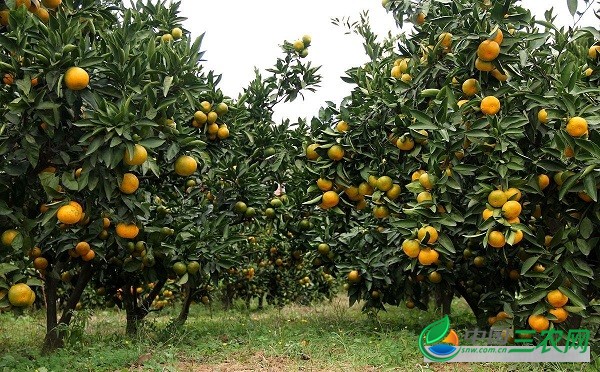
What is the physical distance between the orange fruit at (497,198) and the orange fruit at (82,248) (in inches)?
100

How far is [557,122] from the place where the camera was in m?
3.11

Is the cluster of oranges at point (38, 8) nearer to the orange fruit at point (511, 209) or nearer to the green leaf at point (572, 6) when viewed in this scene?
the orange fruit at point (511, 209)

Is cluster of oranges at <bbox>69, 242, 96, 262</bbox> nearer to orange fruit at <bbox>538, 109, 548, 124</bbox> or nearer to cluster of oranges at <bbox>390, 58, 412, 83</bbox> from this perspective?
cluster of oranges at <bbox>390, 58, 412, 83</bbox>

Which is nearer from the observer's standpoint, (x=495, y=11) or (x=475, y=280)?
(x=495, y=11)

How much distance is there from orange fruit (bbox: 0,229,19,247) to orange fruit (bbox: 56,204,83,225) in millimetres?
218

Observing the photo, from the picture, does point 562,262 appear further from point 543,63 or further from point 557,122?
point 543,63

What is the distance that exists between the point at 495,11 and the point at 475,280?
2.32 metres

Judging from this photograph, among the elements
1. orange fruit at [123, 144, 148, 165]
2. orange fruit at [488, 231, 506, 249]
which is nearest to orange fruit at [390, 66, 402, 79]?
orange fruit at [488, 231, 506, 249]

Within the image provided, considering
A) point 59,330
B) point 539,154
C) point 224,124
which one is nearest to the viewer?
point 539,154

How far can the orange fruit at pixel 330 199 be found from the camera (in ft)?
12.7

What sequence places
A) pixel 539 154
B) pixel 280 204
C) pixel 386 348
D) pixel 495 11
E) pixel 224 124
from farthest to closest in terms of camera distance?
pixel 280 204 → pixel 224 124 → pixel 386 348 → pixel 539 154 → pixel 495 11

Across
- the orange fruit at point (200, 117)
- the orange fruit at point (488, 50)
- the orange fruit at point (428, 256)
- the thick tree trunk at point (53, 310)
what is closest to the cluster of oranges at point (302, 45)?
the orange fruit at point (200, 117)

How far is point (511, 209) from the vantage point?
2896 mm

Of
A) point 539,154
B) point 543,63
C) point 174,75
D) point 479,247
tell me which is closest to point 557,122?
point 539,154
